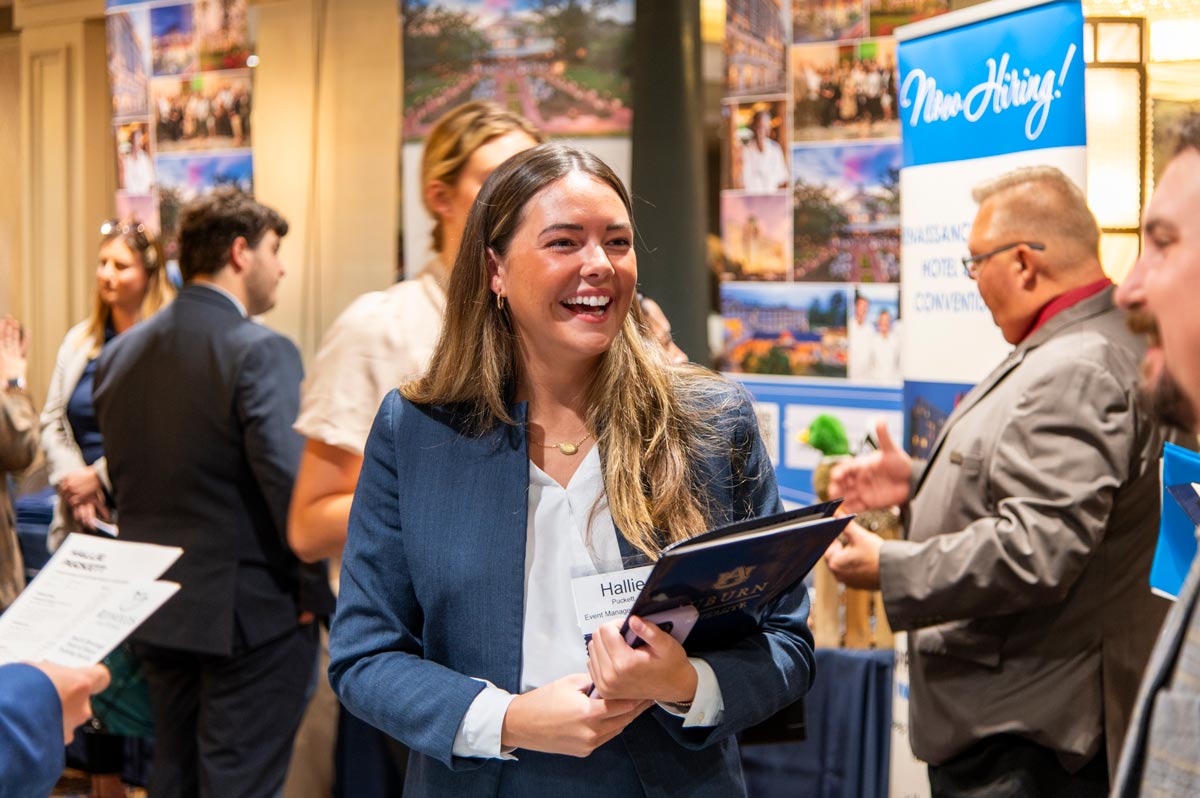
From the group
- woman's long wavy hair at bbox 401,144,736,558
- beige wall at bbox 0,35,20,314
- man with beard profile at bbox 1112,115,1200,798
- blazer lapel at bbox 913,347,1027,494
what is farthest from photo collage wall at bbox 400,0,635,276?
man with beard profile at bbox 1112,115,1200,798

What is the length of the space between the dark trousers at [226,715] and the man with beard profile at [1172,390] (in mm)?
2586

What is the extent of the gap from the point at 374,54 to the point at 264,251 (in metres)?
2.26

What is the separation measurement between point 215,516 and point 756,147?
2.60 meters

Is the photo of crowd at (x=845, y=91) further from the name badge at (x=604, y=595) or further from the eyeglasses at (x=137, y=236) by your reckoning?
the name badge at (x=604, y=595)

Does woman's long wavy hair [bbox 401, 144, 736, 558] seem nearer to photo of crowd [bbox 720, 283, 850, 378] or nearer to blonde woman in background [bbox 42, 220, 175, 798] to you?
blonde woman in background [bbox 42, 220, 175, 798]

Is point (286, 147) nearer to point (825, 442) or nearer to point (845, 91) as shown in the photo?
point (845, 91)

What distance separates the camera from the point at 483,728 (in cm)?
144

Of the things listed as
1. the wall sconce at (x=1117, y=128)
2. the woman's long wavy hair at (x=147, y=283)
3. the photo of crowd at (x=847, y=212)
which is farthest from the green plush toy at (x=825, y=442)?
the woman's long wavy hair at (x=147, y=283)

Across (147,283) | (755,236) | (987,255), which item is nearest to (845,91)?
(755,236)

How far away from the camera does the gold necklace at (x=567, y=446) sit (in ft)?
5.35

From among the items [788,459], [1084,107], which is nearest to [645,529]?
[1084,107]

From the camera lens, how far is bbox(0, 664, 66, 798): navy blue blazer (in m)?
1.69

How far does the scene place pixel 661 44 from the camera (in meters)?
4.89

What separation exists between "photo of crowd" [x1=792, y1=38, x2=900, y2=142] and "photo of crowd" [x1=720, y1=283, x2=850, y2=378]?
1.99 feet
